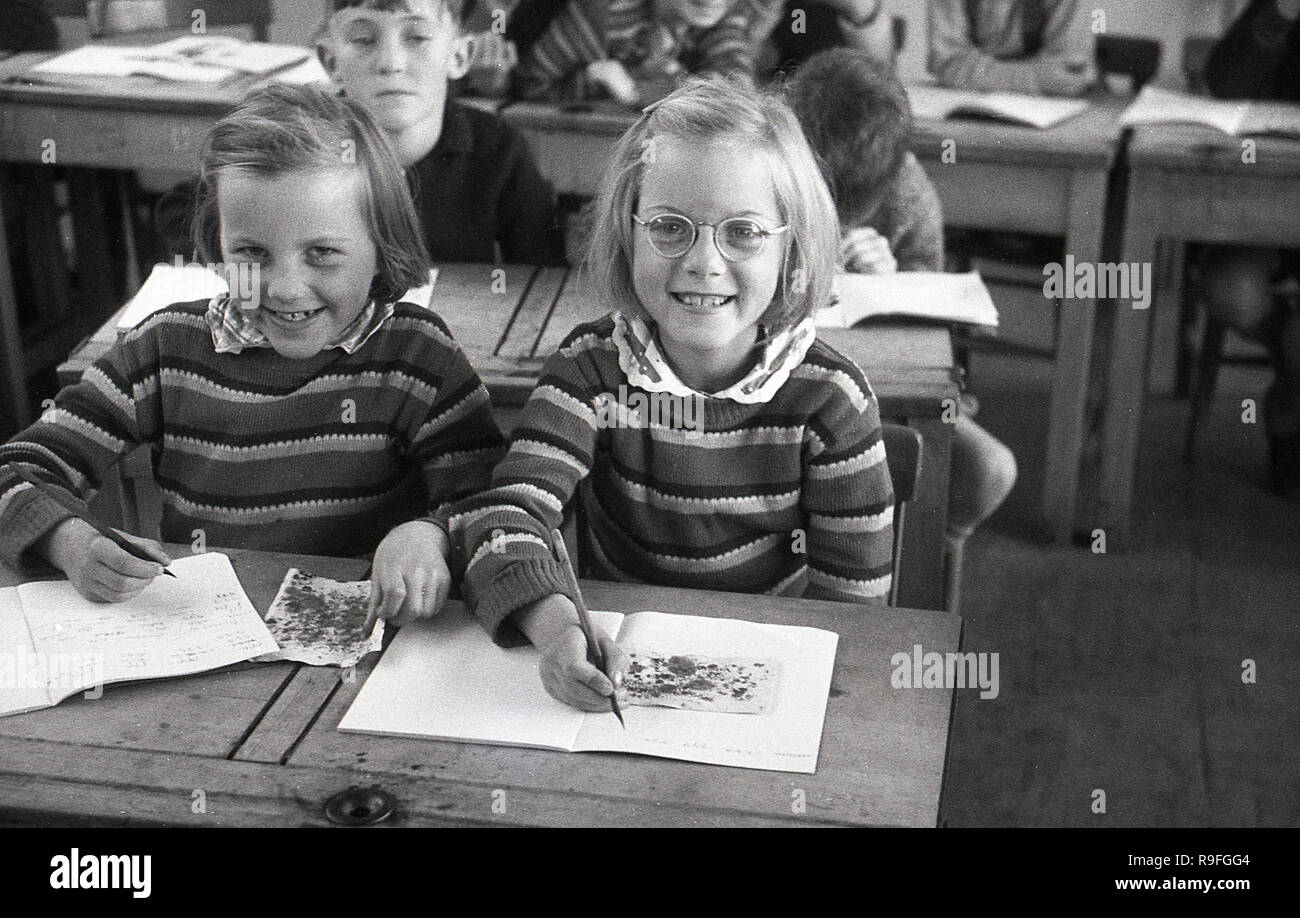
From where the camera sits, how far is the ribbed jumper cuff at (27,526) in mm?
1430

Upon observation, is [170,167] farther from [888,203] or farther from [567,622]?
[567,622]

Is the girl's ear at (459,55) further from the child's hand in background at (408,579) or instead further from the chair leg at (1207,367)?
the chair leg at (1207,367)

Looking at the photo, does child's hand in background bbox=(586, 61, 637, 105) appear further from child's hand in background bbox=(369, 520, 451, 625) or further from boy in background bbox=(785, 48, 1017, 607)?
child's hand in background bbox=(369, 520, 451, 625)

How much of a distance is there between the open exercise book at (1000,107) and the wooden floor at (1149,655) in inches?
31.0

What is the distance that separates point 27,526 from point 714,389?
0.68 meters

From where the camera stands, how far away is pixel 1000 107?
3.04 metres

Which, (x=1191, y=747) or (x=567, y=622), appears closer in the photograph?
(x=567, y=622)

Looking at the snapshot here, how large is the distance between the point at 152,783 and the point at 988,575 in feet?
6.87

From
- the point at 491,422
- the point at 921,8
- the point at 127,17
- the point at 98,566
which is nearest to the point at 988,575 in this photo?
the point at 491,422

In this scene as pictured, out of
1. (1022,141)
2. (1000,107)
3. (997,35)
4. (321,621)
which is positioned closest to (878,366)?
(321,621)

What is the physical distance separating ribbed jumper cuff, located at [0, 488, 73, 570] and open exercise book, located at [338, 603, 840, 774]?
0.36m

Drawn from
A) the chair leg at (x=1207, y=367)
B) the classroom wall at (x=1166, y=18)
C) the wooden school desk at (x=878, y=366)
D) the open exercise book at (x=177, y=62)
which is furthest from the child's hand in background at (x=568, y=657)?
the classroom wall at (x=1166, y=18)

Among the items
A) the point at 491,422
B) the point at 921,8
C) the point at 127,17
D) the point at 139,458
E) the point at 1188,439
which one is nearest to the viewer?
the point at 491,422
